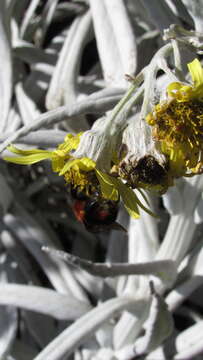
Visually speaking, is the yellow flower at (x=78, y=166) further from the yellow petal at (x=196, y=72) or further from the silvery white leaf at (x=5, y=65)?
the silvery white leaf at (x=5, y=65)

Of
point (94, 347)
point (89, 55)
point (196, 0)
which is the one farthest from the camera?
point (89, 55)

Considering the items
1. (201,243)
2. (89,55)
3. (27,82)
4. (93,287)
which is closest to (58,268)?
(93,287)

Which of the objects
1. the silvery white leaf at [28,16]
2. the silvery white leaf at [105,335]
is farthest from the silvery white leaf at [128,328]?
the silvery white leaf at [28,16]

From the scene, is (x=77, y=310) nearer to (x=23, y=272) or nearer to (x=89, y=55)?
(x=23, y=272)

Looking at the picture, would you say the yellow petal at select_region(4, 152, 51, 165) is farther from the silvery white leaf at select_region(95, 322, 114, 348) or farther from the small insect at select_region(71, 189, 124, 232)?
the silvery white leaf at select_region(95, 322, 114, 348)

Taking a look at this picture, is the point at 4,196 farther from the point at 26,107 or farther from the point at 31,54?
the point at 31,54

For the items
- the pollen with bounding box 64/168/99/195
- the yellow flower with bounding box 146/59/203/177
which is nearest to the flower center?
the yellow flower with bounding box 146/59/203/177
